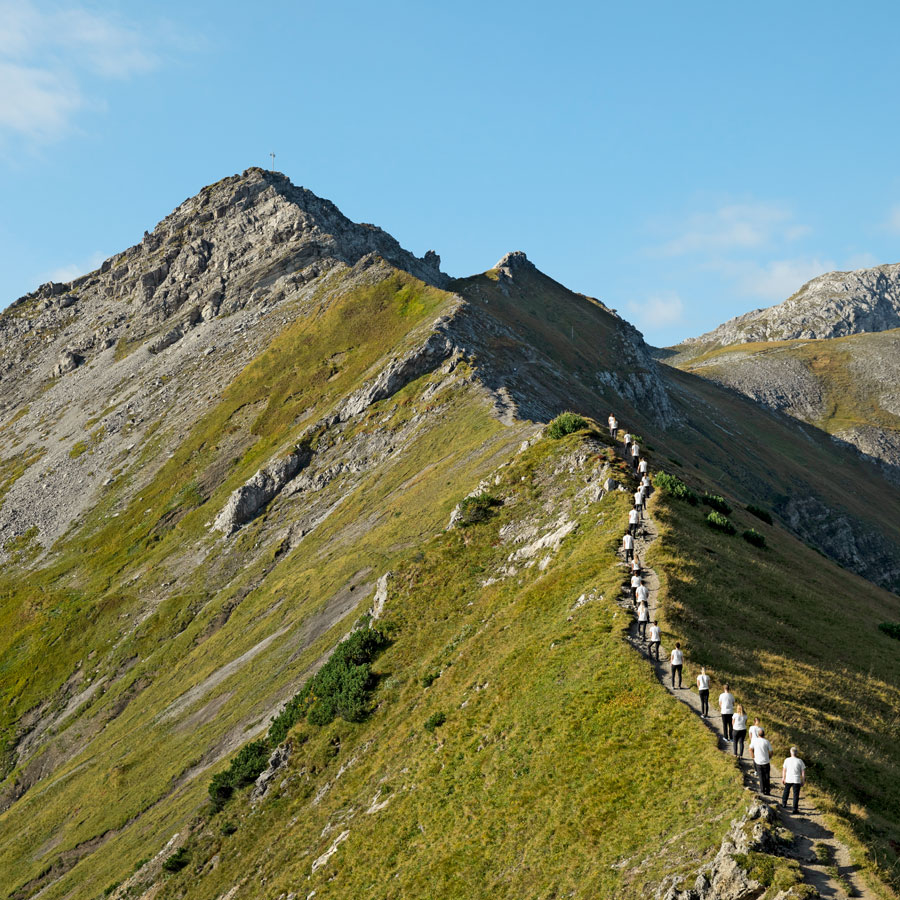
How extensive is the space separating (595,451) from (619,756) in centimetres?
2961

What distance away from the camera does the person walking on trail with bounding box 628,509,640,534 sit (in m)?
38.3

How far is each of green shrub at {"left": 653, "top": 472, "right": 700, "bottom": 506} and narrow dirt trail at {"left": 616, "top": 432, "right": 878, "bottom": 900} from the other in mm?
18190

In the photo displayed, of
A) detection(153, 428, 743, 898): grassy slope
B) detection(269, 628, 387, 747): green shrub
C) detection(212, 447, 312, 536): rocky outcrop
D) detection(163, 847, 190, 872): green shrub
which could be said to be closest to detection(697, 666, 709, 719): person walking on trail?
detection(153, 428, 743, 898): grassy slope

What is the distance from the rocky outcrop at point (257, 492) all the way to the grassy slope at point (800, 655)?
198 ft

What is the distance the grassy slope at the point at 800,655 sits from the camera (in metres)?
22.1

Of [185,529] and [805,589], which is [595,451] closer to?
[805,589]

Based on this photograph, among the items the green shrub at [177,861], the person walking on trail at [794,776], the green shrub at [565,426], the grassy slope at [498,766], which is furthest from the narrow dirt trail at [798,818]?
the green shrub at [177,861]

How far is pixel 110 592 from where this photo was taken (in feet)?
317

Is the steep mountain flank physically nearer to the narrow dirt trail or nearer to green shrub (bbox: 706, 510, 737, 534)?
the narrow dirt trail

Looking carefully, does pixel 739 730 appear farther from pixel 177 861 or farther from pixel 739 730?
pixel 177 861

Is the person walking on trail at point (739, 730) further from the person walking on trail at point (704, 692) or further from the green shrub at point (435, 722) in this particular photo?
the green shrub at point (435, 722)

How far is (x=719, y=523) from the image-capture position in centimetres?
4688

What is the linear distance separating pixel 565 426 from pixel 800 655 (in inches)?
1042

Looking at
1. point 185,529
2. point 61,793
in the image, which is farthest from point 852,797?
point 185,529
